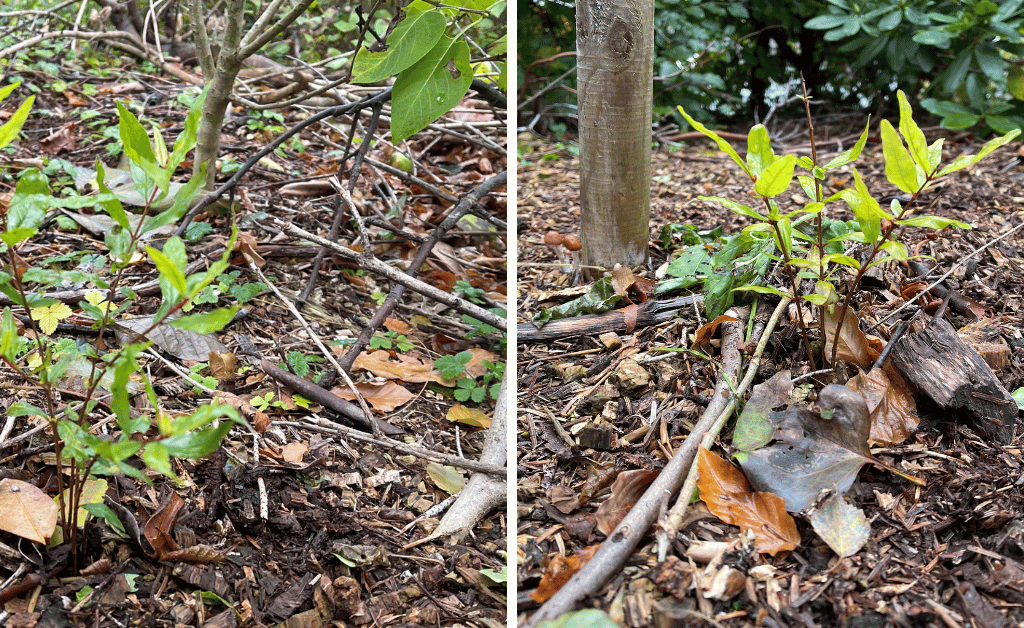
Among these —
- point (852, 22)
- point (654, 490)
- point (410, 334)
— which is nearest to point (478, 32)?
A: point (410, 334)

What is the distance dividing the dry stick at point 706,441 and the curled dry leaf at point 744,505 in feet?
0.06

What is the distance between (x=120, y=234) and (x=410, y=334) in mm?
882

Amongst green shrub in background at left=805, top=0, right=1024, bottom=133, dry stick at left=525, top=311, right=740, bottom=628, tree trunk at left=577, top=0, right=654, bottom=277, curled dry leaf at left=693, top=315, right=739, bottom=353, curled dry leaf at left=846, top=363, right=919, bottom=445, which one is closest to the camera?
dry stick at left=525, top=311, right=740, bottom=628

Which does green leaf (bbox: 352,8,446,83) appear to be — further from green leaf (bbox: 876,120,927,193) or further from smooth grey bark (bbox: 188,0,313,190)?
green leaf (bbox: 876,120,927,193)

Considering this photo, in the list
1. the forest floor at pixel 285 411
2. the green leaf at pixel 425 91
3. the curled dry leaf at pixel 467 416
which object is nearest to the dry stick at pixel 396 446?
the forest floor at pixel 285 411

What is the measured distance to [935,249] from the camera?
1.68 m

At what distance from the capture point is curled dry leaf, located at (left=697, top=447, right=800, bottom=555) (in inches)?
35.1

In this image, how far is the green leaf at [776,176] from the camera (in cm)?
93

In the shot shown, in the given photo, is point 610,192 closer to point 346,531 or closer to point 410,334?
point 410,334

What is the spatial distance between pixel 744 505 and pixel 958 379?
42 centimetres

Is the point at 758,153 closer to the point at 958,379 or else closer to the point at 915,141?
the point at 915,141

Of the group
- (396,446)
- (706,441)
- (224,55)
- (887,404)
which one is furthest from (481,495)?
(224,55)

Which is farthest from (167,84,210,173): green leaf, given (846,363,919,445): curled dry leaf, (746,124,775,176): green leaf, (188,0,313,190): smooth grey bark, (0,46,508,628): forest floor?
(846,363,919,445): curled dry leaf

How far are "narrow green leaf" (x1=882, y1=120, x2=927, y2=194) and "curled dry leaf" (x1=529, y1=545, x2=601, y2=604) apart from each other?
0.61m
